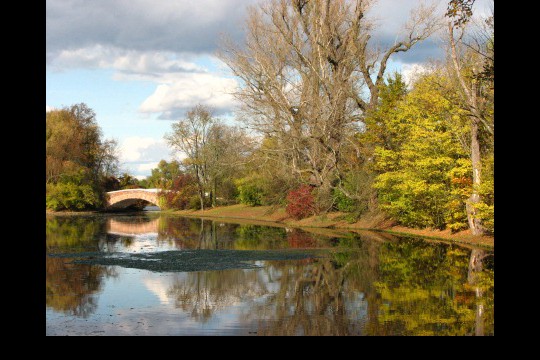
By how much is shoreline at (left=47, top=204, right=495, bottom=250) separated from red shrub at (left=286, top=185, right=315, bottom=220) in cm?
61

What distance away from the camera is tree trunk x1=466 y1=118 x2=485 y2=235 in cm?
2689

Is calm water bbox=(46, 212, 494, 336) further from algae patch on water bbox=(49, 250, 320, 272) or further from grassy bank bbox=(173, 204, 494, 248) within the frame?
grassy bank bbox=(173, 204, 494, 248)

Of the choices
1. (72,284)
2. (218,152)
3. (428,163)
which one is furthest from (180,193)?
(72,284)

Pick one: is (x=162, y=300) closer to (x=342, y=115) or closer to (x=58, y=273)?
(x=58, y=273)

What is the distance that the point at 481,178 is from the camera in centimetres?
2719

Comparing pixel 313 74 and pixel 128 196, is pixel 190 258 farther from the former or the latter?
pixel 128 196

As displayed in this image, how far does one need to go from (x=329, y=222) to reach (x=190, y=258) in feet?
71.2

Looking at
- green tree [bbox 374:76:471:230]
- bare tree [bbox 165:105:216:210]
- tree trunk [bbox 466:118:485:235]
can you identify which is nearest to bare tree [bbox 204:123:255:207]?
bare tree [bbox 165:105:216:210]

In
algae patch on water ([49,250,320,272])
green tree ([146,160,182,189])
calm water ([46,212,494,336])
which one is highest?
green tree ([146,160,182,189])

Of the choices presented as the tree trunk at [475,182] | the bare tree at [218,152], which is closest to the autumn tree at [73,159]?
the bare tree at [218,152]

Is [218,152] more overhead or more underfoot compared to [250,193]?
more overhead

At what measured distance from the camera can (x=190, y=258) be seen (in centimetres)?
2400
